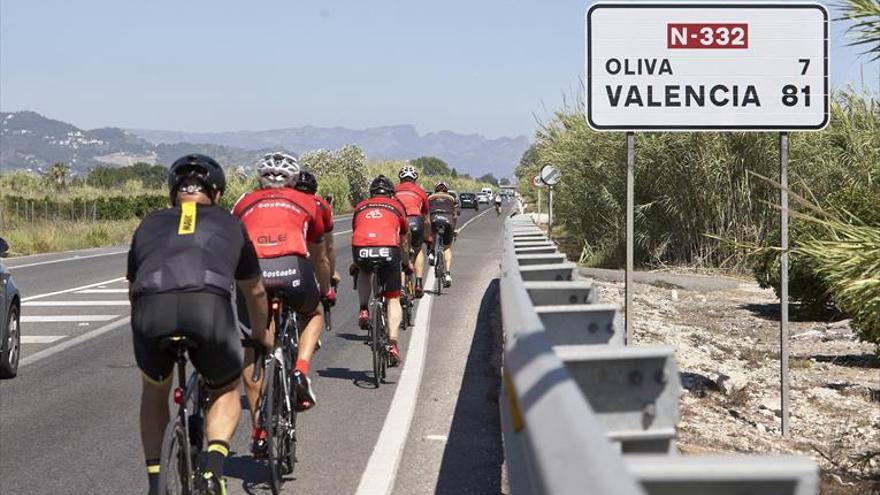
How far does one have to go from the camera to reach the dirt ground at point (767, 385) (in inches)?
311

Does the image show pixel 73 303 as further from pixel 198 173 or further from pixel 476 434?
pixel 198 173

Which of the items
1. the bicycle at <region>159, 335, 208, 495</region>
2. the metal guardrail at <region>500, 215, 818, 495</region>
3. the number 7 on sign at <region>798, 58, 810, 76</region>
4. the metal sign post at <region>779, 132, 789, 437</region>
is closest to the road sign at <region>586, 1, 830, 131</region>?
the number 7 on sign at <region>798, 58, 810, 76</region>

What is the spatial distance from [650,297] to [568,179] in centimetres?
1016

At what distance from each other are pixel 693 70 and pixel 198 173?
16.8ft

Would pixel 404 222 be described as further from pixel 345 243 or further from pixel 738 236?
pixel 345 243

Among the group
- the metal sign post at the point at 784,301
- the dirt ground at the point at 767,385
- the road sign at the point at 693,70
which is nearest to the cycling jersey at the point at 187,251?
the dirt ground at the point at 767,385

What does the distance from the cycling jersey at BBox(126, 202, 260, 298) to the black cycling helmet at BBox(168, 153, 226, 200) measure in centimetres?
14

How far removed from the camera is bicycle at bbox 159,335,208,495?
475 centimetres

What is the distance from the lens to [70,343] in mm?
13492

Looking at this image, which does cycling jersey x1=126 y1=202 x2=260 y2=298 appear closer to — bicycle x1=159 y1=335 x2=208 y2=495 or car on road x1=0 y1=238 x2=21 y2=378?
bicycle x1=159 y1=335 x2=208 y2=495

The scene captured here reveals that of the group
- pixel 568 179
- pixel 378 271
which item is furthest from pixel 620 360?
pixel 568 179

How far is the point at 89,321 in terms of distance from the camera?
15688mm

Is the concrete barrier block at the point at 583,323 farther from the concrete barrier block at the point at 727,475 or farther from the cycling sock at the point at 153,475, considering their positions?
the concrete barrier block at the point at 727,475

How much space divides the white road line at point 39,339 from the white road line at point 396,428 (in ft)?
13.9
